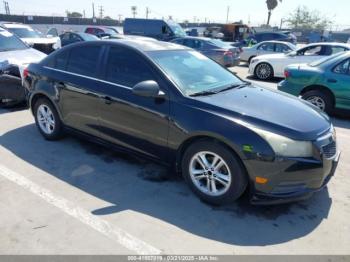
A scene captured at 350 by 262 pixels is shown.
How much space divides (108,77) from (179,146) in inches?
53.9

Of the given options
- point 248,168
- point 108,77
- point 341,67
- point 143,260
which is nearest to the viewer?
point 143,260

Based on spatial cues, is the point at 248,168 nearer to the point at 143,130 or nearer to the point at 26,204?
the point at 143,130

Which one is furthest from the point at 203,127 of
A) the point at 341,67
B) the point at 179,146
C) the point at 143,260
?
the point at 341,67

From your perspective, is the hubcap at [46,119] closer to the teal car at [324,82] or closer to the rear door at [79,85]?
the rear door at [79,85]

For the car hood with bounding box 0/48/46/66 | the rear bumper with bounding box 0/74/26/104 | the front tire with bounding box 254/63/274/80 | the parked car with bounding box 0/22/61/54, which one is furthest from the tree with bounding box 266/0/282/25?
the rear bumper with bounding box 0/74/26/104

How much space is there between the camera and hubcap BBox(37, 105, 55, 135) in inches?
195

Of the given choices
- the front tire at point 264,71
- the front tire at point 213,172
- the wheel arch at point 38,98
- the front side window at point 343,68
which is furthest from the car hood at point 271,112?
the front tire at point 264,71

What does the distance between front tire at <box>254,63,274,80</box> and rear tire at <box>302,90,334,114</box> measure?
4867 mm

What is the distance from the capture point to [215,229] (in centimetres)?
297

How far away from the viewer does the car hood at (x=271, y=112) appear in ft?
9.96

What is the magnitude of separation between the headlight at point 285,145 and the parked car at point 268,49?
37.3 ft

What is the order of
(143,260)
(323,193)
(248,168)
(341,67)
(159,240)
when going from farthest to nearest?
(341,67), (323,193), (248,168), (159,240), (143,260)

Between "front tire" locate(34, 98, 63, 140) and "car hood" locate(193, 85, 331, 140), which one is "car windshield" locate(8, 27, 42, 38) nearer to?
"front tire" locate(34, 98, 63, 140)

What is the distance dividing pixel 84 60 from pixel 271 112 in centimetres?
264
